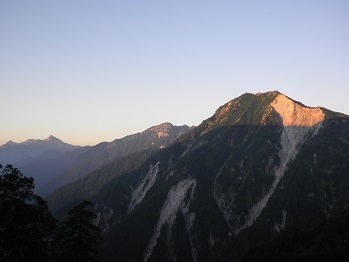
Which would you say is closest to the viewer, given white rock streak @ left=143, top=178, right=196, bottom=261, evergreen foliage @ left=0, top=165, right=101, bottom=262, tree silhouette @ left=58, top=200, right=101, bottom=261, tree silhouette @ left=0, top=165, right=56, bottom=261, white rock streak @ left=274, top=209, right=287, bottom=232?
tree silhouette @ left=0, top=165, right=56, bottom=261

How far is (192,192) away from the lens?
196 meters

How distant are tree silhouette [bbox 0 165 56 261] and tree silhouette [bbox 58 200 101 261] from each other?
266 cm

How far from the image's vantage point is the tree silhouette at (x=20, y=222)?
105ft

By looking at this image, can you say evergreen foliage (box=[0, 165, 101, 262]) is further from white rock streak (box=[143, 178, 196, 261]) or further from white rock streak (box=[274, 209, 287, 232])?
white rock streak (box=[143, 178, 196, 261])

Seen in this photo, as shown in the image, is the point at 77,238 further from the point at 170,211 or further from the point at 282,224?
the point at 170,211

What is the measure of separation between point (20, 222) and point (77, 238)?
340 inches

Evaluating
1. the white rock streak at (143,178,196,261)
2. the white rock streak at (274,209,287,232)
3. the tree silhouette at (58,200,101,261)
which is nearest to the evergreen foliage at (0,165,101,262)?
the tree silhouette at (58,200,101,261)

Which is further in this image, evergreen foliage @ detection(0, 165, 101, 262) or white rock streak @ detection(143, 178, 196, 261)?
white rock streak @ detection(143, 178, 196, 261)

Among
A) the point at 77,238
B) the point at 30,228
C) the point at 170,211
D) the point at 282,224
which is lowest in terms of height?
the point at 282,224

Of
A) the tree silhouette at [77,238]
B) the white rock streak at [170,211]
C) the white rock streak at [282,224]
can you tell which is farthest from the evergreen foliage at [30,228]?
the white rock streak at [170,211]

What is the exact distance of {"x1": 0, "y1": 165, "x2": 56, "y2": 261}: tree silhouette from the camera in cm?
3212

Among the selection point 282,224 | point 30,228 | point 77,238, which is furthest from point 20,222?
point 282,224

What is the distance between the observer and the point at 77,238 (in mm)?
41375

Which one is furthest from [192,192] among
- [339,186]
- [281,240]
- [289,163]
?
[281,240]
